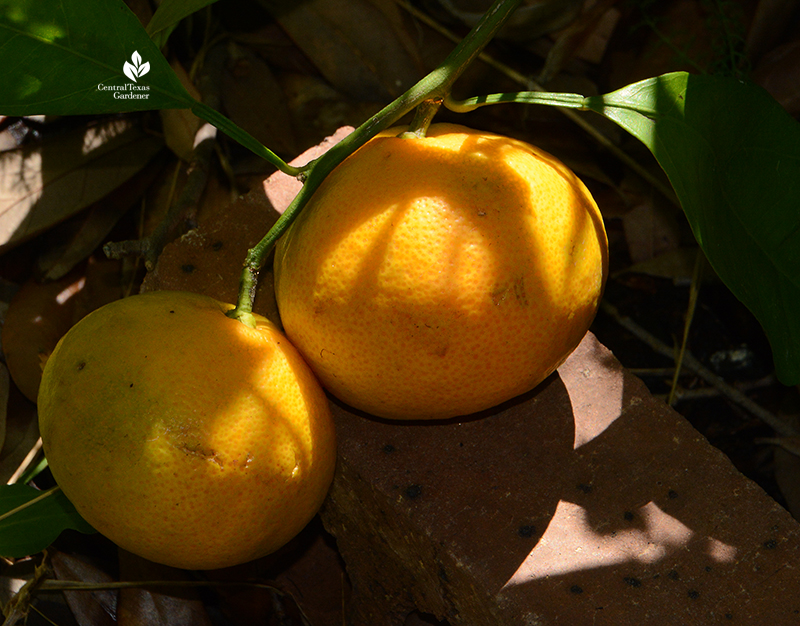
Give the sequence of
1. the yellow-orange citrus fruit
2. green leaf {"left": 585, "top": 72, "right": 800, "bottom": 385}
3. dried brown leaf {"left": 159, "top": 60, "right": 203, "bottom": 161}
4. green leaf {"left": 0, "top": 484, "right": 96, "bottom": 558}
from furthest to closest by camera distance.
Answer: dried brown leaf {"left": 159, "top": 60, "right": 203, "bottom": 161}
green leaf {"left": 0, "top": 484, "right": 96, "bottom": 558}
green leaf {"left": 585, "top": 72, "right": 800, "bottom": 385}
the yellow-orange citrus fruit

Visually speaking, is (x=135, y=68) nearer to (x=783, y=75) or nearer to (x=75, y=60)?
(x=75, y=60)

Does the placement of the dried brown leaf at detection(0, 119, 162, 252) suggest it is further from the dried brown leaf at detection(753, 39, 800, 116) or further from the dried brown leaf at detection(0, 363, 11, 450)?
the dried brown leaf at detection(753, 39, 800, 116)

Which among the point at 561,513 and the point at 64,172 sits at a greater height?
the point at 64,172

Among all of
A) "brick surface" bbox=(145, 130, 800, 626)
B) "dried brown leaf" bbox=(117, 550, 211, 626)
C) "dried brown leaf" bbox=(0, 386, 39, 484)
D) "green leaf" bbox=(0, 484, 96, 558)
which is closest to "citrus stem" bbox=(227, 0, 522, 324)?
"brick surface" bbox=(145, 130, 800, 626)

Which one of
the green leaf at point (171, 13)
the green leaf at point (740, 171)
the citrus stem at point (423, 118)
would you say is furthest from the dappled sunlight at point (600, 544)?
the green leaf at point (171, 13)

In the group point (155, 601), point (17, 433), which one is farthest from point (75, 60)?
point (155, 601)

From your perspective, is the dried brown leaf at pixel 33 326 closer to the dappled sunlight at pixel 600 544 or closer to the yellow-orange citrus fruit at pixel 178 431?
the yellow-orange citrus fruit at pixel 178 431

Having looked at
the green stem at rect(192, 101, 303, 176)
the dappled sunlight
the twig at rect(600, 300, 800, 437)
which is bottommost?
the twig at rect(600, 300, 800, 437)
